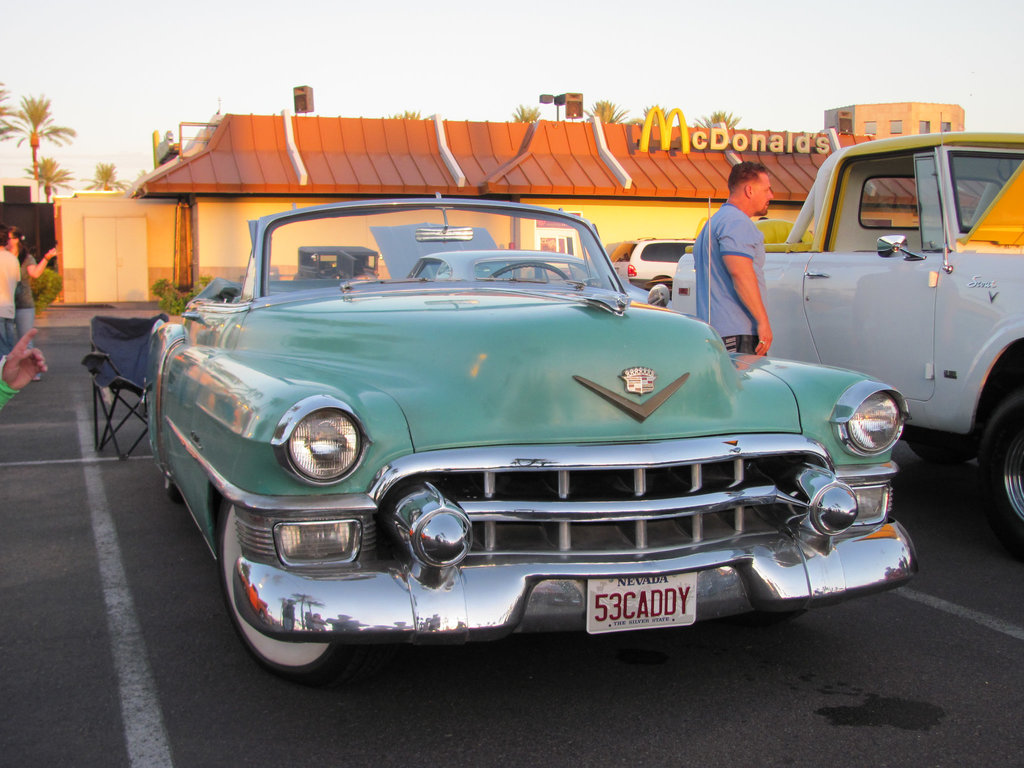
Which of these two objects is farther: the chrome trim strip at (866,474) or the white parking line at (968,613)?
the white parking line at (968,613)

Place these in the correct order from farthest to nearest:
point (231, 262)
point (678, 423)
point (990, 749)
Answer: point (231, 262), point (678, 423), point (990, 749)

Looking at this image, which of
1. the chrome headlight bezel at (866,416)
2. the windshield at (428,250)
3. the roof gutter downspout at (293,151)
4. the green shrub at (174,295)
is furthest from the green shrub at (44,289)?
the chrome headlight bezel at (866,416)

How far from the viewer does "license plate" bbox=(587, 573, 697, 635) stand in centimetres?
284

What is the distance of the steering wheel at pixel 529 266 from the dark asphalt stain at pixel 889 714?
2.24 meters

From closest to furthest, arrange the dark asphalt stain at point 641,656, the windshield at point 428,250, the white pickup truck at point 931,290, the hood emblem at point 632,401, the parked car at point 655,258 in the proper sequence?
the hood emblem at point 632,401 → the dark asphalt stain at point 641,656 → the windshield at point 428,250 → the white pickup truck at point 931,290 → the parked car at point 655,258

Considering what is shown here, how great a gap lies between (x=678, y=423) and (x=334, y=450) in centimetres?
105

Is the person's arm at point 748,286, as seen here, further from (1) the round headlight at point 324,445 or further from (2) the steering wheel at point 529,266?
(1) the round headlight at point 324,445

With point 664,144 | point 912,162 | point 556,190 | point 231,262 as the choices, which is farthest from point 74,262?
point 912,162

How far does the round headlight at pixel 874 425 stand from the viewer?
3.30 m

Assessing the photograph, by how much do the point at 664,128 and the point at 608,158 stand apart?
1.93 m

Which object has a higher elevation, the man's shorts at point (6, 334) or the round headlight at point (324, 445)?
the round headlight at point (324, 445)

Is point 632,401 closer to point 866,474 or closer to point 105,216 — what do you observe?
point 866,474

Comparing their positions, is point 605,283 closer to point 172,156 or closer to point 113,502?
point 113,502

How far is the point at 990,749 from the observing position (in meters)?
2.82
